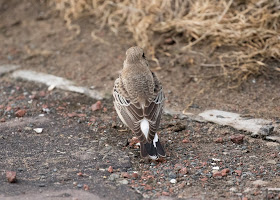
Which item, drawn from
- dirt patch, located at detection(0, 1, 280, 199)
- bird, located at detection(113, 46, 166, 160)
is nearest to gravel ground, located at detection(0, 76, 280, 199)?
dirt patch, located at detection(0, 1, 280, 199)

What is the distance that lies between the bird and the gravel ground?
0.82 ft

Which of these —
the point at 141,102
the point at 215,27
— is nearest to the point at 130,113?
the point at 141,102

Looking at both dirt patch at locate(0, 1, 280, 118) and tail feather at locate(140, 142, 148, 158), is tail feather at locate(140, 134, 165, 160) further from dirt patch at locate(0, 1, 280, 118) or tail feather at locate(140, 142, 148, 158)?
dirt patch at locate(0, 1, 280, 118)

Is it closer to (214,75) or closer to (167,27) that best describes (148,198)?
(214,75)

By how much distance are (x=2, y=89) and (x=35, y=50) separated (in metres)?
1.58

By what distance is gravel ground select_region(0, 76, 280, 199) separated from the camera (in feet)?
17.3

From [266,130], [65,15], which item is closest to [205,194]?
[266,130]

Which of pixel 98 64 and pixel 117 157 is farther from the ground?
pixel 117 157

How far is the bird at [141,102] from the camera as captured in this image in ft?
19.4

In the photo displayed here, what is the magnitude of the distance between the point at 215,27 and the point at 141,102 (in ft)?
10.1

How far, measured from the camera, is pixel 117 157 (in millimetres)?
6090

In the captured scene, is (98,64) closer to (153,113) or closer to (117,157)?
(153,113)

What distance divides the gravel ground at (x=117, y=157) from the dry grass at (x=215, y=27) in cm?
179

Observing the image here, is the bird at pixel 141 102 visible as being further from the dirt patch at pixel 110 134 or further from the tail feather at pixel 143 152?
the dirt patch at pixel 110 134
